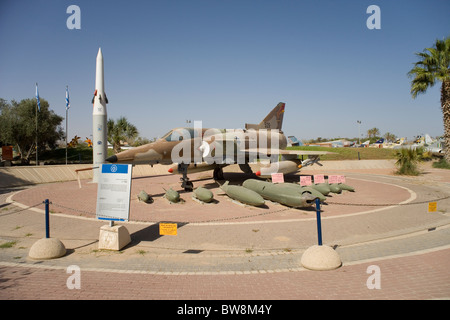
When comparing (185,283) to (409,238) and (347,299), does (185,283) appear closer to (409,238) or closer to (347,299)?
(347,299)

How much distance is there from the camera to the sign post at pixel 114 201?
7.20 m

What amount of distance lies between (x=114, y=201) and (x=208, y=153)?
343 inches

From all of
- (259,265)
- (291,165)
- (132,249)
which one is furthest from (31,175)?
(259,265)

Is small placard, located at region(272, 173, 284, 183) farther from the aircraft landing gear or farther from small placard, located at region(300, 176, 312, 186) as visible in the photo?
the aircraft landing gear

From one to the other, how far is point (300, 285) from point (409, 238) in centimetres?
518

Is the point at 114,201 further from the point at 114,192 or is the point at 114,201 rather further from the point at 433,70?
the point at 433,70

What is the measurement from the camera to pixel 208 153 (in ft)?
51.2

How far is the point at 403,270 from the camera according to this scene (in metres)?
5.64

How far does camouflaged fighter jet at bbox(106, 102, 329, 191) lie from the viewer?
14227 mm

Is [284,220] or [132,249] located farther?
[284,220]

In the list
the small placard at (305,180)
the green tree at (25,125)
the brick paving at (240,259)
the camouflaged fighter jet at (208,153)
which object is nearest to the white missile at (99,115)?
the camouflaged fighter jet at (208,153)

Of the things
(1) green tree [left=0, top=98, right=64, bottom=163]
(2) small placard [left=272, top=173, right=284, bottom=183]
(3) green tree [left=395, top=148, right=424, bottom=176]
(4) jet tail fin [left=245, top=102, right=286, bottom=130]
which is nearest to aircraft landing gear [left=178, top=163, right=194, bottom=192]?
(2) small placard [left=272, top=173, right=284, bottom=183]

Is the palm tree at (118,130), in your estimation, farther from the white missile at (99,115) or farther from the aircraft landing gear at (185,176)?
the aircraft landing gear at (185,176)

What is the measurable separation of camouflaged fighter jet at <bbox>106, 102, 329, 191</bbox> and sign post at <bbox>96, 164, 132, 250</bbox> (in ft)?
19.3
